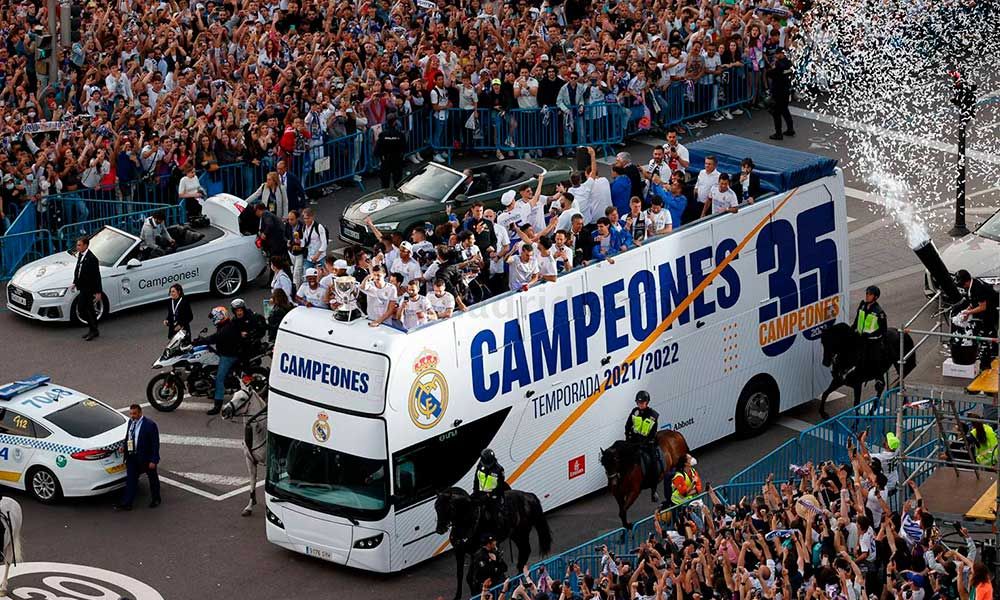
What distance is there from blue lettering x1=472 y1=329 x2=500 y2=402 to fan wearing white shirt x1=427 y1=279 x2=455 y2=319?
501 mm

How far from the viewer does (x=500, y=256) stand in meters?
25.3

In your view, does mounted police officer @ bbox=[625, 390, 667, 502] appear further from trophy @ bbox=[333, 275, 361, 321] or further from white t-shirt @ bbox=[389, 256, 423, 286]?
trophy @ bbox=[333, 275, 361, 321]

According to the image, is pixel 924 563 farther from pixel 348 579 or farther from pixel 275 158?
pixel 275 158

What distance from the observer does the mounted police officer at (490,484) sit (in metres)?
22.1

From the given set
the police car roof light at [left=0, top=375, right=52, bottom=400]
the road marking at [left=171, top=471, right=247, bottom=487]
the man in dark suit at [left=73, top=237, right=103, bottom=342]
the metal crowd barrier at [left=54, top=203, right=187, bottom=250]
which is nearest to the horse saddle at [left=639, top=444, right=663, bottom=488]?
the road marking at [left=171, top=471, right=247, bottom=487]

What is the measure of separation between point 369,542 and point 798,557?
5.61 m

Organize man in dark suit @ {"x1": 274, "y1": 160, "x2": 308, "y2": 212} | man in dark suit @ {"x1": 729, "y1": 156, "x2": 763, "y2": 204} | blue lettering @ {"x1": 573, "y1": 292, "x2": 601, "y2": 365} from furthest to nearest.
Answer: man in dark suit @ {"x1": 274, "y1": 160, "x2": 308, "y2": 212}, man in dark suit @ {"x1": 729, "y1": 156, "x2": 763, "y2": 204}, blue lettering @ {"x1": 573, "y1": 292, "x2": 601, "y2": 365}

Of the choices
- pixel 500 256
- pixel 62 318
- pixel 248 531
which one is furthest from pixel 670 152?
pixel 62 318

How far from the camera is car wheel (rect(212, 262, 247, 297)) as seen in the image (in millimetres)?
31875

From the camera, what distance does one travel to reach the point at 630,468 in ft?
77.7

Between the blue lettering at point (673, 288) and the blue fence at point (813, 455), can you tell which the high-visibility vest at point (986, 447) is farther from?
the blue lettering at point (673, 288)

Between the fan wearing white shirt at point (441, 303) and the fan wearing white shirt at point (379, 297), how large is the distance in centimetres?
49

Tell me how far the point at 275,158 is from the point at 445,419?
14.1 meters

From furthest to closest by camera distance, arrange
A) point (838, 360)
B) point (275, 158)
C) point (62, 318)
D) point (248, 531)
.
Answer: point (275, 158)
point (62, 318)
point (838, 360)
point (248, 531)
